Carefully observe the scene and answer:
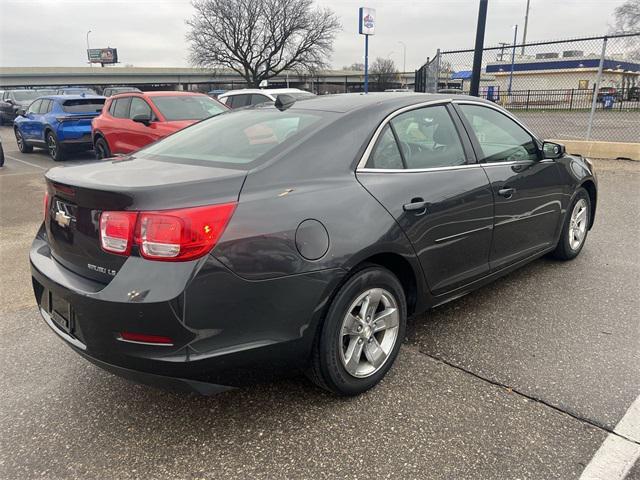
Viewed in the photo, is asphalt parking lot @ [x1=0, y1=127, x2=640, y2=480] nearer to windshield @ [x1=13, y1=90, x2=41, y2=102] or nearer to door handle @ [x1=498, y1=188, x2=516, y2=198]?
door handle @ [x1=498, y1=188, x2=516, y2=198]

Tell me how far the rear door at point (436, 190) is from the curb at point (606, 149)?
8.60m

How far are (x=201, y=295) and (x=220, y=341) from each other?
0.76ft

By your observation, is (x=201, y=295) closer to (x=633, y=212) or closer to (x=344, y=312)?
(x=344, y=312)

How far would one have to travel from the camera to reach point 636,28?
4603cm

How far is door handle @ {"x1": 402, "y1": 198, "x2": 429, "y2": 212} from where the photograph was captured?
282 cm

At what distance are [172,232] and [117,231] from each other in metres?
0.28

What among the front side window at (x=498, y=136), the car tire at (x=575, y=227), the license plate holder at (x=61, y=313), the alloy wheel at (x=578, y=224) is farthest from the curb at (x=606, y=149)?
the license plate holder at (x=61, y=313)

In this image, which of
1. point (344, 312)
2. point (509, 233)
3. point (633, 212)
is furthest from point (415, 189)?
point (633, 212)

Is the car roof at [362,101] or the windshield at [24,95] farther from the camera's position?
the windshield at [24,95]

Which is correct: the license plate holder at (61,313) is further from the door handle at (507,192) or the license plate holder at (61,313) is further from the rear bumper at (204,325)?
the door handle at (507,192)

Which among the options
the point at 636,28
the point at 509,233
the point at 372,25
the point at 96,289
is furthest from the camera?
the point at 636,28

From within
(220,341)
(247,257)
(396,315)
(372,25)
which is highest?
(372,25)

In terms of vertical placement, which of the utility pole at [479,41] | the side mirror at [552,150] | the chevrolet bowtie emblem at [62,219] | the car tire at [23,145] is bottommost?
the car tire at [23,145]

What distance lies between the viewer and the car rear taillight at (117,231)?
2.15 m
